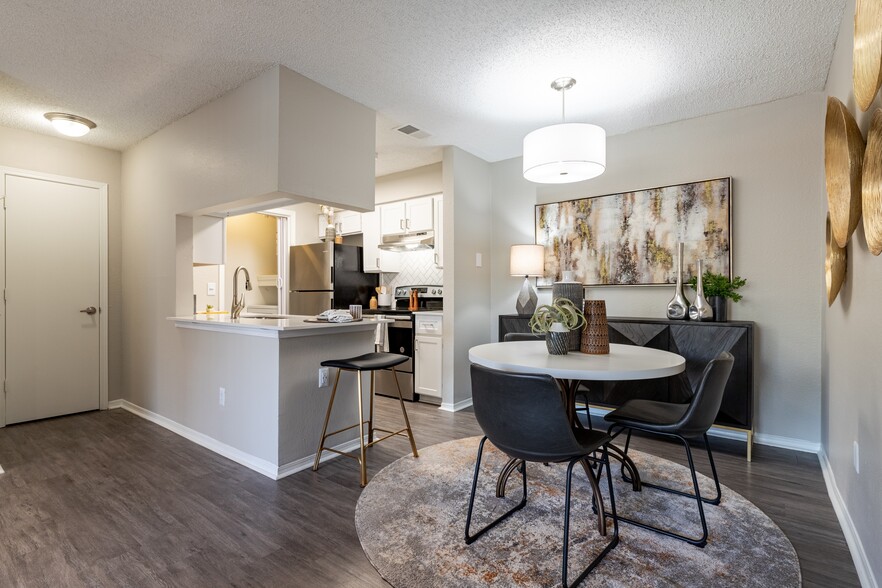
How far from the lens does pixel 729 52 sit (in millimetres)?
2488

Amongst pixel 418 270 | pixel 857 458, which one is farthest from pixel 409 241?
pixel 857 458

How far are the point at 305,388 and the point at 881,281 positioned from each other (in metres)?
2.75

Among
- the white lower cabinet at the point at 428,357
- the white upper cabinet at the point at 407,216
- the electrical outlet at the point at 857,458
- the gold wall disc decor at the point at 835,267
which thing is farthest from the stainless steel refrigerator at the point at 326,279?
the electrical outlet at the point at 857,458

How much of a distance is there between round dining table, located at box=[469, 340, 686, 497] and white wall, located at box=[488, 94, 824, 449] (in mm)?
1481

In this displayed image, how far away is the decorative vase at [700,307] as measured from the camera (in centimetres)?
307

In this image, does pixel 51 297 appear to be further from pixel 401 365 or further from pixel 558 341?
pixel 558 341

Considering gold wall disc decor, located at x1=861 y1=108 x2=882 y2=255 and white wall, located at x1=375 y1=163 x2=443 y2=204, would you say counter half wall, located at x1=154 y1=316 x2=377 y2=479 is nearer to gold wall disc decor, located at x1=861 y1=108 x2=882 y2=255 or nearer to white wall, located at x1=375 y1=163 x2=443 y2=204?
white wall, located at x1=375 y1=163 x2=443 y2=204

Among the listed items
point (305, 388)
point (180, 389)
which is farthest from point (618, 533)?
point (180, 389)

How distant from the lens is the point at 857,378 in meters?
1.83

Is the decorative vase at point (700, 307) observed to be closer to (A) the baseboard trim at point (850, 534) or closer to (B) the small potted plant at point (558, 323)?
(A) the baseboard trim at point (850, 534)

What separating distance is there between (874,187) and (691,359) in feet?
6.07

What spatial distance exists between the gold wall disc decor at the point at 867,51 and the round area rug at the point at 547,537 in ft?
5.75

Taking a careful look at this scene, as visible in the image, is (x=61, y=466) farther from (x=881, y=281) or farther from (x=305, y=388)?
(x=881, y=281)

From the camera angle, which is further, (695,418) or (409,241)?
(409,241)
